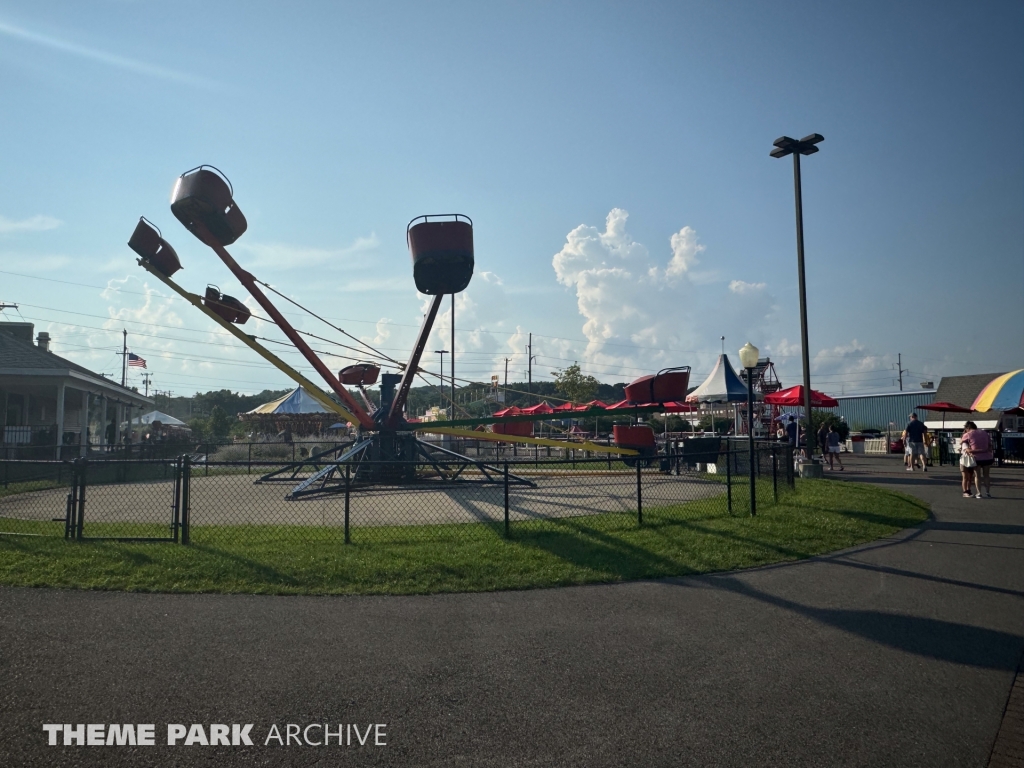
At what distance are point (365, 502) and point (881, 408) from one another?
49869 millimetres

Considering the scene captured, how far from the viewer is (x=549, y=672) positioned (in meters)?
4.44

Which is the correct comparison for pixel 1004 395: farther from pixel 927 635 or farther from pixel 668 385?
pixel 927 635

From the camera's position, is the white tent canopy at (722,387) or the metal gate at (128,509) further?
the white tent canopy at (722,387)

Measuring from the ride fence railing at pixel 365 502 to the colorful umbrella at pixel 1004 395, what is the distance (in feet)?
35.8

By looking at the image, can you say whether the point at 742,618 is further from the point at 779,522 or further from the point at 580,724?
the point at 779,522

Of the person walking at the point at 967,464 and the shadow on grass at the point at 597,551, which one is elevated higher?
the person walking at the point at 967,464

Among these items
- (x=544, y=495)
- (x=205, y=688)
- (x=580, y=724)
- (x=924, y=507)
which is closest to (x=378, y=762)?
(x=580, y=724)

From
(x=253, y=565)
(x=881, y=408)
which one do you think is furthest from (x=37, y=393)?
(x=881, y=408)

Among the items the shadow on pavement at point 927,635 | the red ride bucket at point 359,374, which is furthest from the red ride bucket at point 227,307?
the shadow on pavement at point 927,635

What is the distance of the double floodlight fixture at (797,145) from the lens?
16.8 metres

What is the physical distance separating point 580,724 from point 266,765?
Answer: 163 cm

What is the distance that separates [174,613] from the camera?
5.75 meters

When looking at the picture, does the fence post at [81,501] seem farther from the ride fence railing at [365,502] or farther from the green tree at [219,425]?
the green tree at [219,425]

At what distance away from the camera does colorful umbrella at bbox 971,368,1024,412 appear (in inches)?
872
